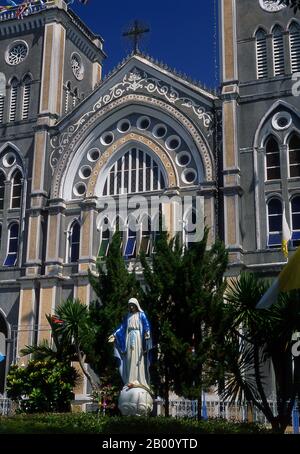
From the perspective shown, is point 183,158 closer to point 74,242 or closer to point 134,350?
point 74,242

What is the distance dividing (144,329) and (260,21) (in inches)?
807

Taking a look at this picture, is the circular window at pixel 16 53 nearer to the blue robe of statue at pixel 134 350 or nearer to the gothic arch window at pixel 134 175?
the gothic arch window at pixel 134 175

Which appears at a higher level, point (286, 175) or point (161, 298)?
point (286, 175)

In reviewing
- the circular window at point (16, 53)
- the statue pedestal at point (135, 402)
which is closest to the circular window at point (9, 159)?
the circular window at point (16, 53)

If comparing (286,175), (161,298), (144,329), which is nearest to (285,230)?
(286,175)

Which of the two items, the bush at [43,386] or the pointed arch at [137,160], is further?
the pointed arch at [137,160]

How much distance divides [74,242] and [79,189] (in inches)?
110

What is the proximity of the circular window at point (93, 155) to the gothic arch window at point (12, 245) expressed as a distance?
17.1ft

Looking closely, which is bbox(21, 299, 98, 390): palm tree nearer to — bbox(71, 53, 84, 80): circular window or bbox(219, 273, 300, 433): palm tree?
bbox(219, 273, 300, 433): palm tree

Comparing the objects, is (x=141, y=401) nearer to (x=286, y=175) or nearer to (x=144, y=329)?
(x=144, y=329)

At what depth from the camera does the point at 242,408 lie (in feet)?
71.4

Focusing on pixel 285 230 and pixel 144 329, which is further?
pixel 285 230

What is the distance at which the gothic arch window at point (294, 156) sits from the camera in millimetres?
28016

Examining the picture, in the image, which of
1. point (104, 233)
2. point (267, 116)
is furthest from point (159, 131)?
point (104, 233)
